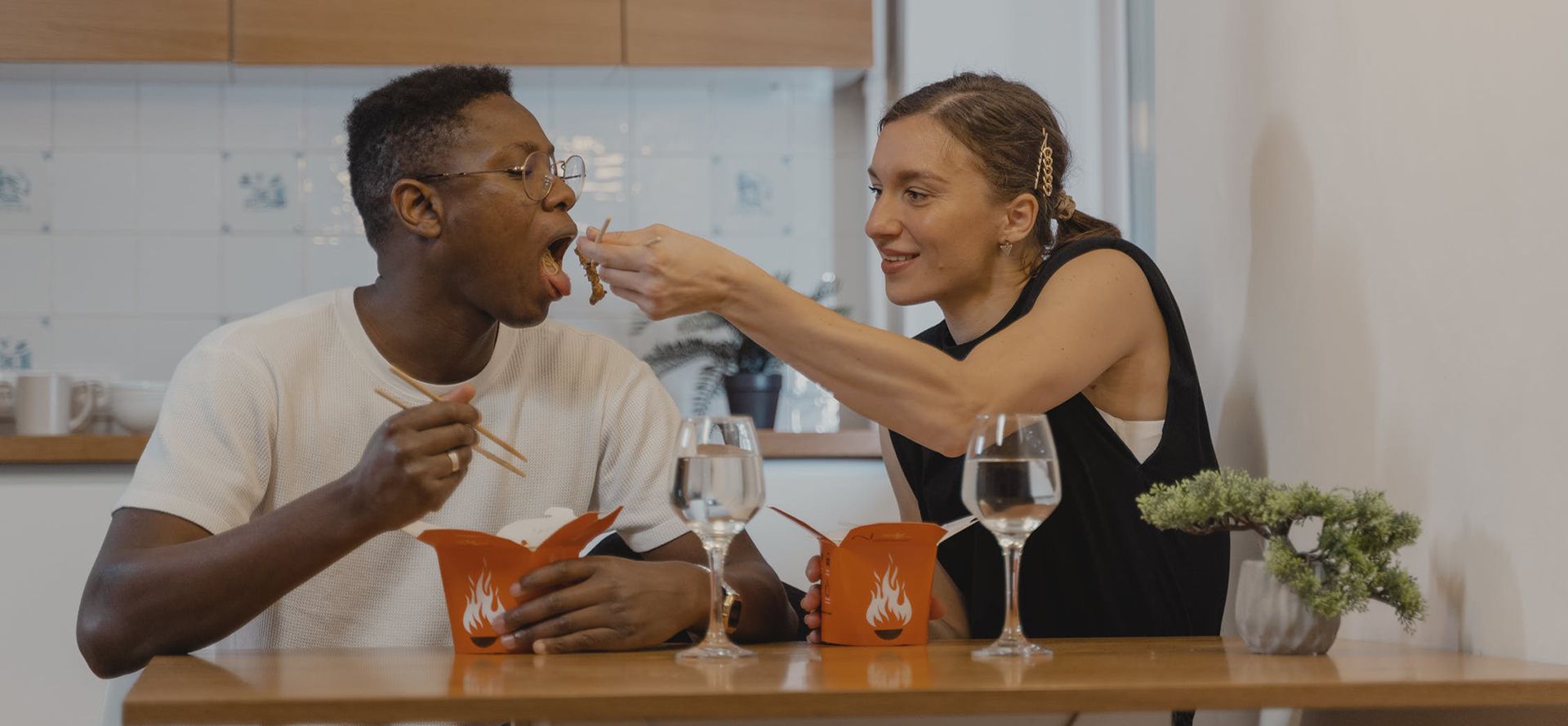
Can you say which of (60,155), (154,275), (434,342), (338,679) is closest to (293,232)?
(154,275)

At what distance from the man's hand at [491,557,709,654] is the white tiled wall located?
2.33 meters

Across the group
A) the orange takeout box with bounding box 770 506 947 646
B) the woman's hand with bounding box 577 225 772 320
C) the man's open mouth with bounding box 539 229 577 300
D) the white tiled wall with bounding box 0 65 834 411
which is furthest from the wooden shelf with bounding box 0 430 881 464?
the orange takeout box with bounding box 770 506 947 646

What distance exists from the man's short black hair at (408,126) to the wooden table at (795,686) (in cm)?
70

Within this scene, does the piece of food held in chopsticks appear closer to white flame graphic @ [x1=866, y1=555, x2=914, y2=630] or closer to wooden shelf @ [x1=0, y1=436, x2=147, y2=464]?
white flame graphic @ [x1=866, y1=555, x2=914, y2=630]

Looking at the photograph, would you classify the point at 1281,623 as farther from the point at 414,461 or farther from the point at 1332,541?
the point at 414,461

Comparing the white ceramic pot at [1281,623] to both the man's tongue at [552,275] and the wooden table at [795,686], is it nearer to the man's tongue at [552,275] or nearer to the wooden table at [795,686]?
the wooden table at [795,686]

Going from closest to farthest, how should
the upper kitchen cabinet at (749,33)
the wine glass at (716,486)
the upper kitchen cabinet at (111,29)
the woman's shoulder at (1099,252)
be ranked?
1. the wine glass at (716,486)
2. the woman's shoulder at (1099,252)
3. the upper kitchen cabinet at (111,29)
4. the upper kitchen cabinet at (749,33)

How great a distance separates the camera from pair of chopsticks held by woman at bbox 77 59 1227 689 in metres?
1.26

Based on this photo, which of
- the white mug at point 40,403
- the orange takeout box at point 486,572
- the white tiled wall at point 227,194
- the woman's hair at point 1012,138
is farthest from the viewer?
the white tiled wall at point 227,194

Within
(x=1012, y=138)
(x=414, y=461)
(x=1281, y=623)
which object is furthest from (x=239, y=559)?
(x=1012, y=138)

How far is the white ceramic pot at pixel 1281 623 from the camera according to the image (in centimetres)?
116

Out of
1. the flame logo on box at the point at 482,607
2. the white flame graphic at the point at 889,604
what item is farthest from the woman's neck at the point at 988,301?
the flame logo on box at the point at 482,607

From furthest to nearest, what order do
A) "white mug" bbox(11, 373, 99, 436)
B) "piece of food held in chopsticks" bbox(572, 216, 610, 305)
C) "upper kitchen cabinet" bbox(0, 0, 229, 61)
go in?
"upper kitchen cabinet" bbox(0, 0, 229, 61) < "white mug" bbox(11, 373, 99, 436) < "piece of food held in chopsticks" bbox(572, 216, 610, 305)

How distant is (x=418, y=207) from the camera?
5.49 ft
